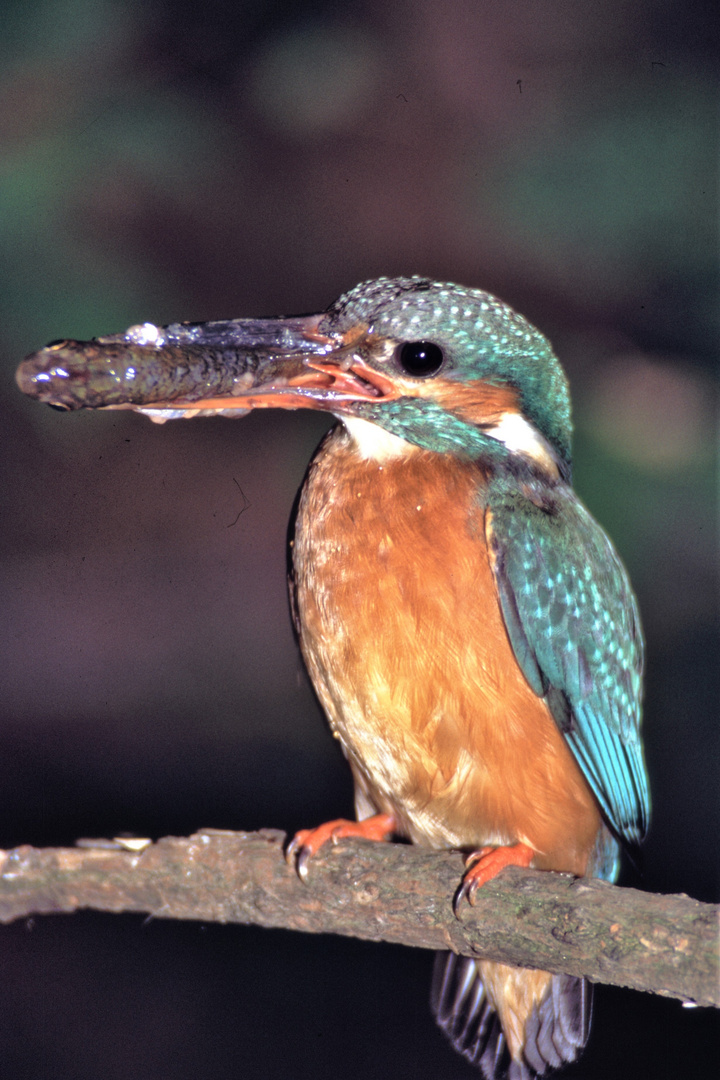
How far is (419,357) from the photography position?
4.50ft

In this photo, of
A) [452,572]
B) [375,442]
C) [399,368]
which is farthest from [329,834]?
[399,368]

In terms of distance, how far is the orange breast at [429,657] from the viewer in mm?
1385

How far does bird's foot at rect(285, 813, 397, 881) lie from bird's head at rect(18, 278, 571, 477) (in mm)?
599

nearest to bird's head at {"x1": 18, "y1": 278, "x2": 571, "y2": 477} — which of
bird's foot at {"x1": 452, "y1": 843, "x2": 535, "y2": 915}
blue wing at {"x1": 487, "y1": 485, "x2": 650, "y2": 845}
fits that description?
blue wing at {"x1": 487, "y1": 485, "x2": 650, "y2": 845}

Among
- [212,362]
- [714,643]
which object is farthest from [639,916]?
[714,643]

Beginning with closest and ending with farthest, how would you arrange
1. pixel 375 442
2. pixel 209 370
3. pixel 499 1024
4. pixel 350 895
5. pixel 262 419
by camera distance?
pixel 209 370, pixel 350 895, pixel 375 442, pixel 499 1024, pixel 262 419

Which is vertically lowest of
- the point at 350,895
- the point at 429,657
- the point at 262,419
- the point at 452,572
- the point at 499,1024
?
the point at 499,1024

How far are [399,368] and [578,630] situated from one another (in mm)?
487

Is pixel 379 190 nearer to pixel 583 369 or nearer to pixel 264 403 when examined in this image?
pixel 583 369

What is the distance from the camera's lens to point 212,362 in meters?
1.26

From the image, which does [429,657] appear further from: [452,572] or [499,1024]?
[499,1024]

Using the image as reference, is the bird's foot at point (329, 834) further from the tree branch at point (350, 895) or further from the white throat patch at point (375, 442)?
the white throat patch at point (375, 442)

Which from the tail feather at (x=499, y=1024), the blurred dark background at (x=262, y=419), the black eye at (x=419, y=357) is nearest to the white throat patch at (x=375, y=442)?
the black eye at (x=419, y=357)

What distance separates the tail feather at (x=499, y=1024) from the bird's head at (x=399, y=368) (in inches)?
37.4
